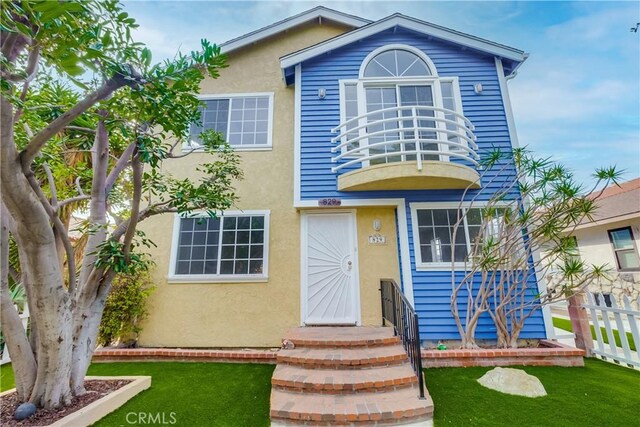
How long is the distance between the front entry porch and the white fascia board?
6891mm

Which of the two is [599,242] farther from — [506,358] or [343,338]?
[343,338]

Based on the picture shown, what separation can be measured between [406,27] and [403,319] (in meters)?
7.56

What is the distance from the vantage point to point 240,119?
24.7 feet

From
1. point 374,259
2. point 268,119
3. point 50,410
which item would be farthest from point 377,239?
point 50,410

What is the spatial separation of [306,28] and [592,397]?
10568 mm

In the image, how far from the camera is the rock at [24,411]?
2.88m

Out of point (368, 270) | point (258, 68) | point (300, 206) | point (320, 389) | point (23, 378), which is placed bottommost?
point (320, 389)

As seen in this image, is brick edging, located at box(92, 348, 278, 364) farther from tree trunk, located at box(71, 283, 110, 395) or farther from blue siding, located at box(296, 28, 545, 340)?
blue siding, located at box(296, 28, 545, 340)

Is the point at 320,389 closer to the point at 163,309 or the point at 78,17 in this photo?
the point at 163,309

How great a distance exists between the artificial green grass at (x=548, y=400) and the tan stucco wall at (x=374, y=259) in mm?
1847

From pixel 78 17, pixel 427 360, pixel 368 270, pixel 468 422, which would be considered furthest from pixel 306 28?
pixel 468 422

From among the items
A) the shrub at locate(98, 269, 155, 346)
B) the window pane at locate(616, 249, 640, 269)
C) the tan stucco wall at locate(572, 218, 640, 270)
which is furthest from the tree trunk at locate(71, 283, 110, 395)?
the window pane at locate(616, 249, 640, 269)

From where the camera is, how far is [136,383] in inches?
153

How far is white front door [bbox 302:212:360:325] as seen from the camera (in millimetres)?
6117
